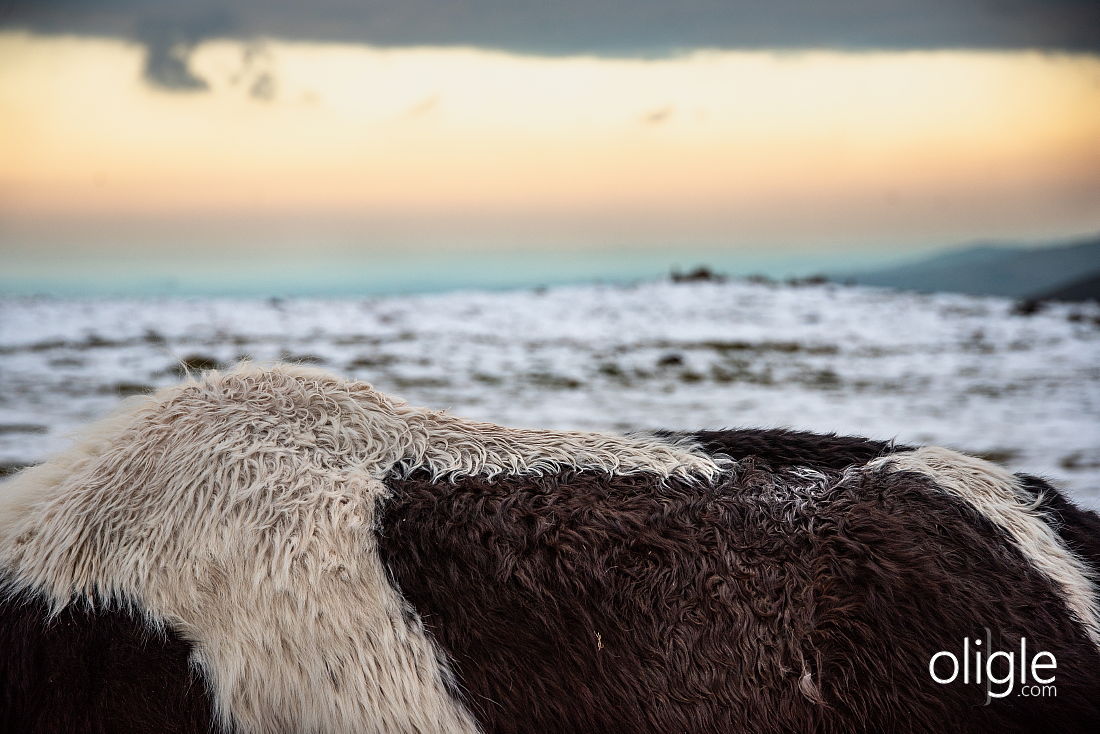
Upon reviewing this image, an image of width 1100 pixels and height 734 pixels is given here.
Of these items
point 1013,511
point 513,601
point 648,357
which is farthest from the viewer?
point 648,357

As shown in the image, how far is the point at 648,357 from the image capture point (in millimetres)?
16188

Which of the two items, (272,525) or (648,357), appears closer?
(272,525)

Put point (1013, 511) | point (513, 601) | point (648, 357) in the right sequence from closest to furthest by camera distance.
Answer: point (513, 601) < point (1013, 511) < point (648, 357)

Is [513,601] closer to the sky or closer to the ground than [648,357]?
closer to the sky

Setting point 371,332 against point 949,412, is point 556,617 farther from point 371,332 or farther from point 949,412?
point 371,332

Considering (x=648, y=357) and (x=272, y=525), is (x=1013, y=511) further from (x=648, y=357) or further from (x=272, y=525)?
(x=648, y=357)

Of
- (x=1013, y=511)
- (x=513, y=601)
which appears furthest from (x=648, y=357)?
(x=513, y=601)

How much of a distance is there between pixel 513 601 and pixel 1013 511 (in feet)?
5.24

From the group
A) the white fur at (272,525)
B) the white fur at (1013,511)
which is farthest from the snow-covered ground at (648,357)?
the white fur at (272,525)

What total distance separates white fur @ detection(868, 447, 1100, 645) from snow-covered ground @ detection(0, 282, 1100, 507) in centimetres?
438

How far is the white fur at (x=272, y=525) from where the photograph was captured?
247 cm

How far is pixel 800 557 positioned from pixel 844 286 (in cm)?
2182

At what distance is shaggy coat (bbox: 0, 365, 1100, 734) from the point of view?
8.00ft

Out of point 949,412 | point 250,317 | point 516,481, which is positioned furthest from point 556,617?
point 250,317
